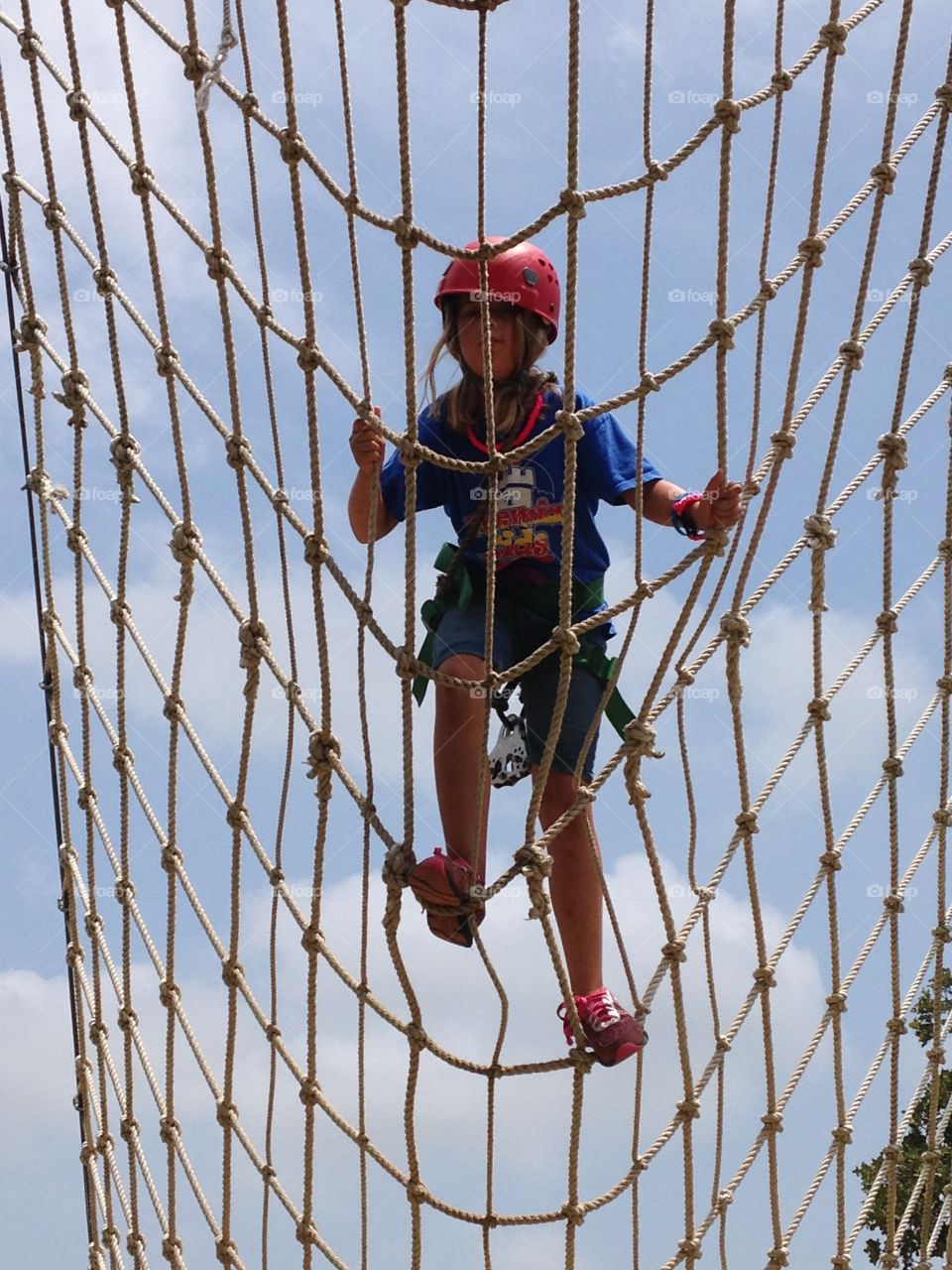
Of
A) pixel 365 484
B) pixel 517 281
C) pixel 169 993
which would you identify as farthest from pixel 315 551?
pixel 169 993

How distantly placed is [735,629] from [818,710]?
30 centimetres

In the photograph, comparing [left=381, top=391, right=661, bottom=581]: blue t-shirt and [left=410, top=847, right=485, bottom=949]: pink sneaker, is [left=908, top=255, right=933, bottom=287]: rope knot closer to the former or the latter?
[left=381, top=391, right=661, bottom=581]: blue t-shirt

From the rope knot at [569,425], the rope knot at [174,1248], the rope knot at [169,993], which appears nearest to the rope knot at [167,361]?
the rope knot at [569,425]

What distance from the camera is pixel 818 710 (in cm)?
248

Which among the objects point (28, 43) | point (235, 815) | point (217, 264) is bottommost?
point (235, 815)

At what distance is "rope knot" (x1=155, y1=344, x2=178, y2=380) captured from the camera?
2392mm

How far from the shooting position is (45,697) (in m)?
2.90

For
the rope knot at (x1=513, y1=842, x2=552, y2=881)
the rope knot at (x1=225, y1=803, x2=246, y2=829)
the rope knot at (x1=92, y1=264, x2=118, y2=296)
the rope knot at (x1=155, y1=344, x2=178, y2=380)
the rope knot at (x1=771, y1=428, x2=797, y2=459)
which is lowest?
the rope knot at (x1=513, y1=842, x2=552, y2=881)

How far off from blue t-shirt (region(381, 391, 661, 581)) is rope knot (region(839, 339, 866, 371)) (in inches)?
13.2

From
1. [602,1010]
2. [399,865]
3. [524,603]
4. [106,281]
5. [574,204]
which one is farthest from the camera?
[106,281]

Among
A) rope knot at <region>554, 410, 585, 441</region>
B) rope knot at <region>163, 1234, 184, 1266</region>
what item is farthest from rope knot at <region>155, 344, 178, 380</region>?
rope knot at <region>163, 1234, 184, 1266</region>

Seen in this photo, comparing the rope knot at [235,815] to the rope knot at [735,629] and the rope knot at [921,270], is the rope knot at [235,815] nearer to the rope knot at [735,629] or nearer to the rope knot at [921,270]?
the rope knot at [735,629]

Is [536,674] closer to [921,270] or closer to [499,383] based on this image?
[499,383]

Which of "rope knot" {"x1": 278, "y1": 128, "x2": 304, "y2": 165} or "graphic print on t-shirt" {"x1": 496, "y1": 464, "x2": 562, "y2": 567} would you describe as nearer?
"rope knot" {"x1": 278, "y1": 128, "x2": 304, "y2": 165}
